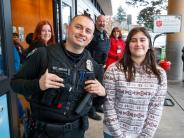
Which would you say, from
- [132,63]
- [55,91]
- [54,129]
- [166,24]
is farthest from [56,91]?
[166,24]

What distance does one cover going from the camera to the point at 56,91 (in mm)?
1701

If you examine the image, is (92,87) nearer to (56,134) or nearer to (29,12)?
(56,134)

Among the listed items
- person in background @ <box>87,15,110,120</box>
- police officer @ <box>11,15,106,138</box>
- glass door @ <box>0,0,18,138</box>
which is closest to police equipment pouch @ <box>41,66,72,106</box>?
police officer @ <box>11,15,106,138</box>

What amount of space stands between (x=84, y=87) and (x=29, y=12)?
4890 millimetres

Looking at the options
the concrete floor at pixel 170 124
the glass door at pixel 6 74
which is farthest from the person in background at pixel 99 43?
the glass door at pixel 6 74

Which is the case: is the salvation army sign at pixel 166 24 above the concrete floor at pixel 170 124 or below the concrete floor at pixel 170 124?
above

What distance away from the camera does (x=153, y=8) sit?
1967cm

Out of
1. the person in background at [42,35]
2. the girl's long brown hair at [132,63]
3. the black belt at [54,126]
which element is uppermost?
the person in background at [42,35]

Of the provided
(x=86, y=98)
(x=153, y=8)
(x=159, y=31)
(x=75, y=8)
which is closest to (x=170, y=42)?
(x=159, y=31)

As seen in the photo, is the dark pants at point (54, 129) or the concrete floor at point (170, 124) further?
the concrete floor at point (170, 124)

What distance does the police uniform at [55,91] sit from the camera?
5.65 feet

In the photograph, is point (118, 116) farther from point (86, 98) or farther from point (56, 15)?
point (56, 15)

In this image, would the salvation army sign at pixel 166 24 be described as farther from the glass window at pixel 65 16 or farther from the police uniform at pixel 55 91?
the police uniform at pixel 55 91

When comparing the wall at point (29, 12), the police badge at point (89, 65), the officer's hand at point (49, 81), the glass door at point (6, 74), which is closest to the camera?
the officer's hand at point (49, 81)
